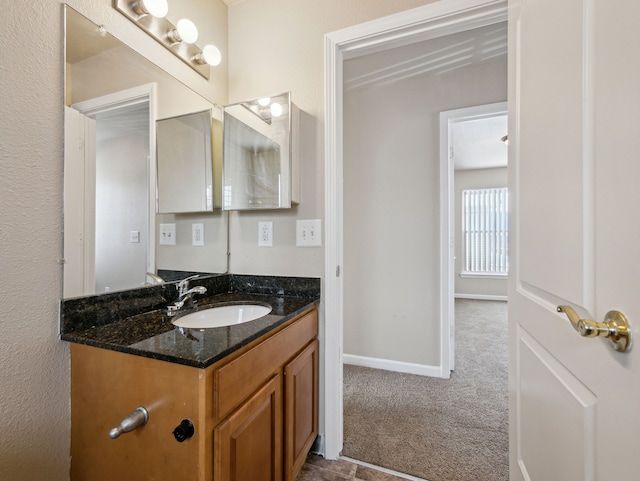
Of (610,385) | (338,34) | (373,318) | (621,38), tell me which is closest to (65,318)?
(610,385)

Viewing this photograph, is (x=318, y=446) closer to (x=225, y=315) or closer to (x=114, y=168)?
(x=225, y=315)

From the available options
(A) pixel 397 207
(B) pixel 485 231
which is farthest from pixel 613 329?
(B) pixel 485 231

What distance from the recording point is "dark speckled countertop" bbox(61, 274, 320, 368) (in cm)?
77

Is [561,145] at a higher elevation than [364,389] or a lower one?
higher

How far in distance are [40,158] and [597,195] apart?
4.53 ft

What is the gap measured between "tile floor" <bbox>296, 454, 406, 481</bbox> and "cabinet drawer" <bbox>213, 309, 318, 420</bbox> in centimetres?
62

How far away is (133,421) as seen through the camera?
2.43 ft

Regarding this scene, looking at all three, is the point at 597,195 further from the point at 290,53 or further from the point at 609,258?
the point at 290,53

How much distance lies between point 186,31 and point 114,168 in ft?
2.33

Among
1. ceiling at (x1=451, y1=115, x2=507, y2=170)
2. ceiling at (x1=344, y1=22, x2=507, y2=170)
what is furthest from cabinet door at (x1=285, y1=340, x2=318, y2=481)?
ceiling at (x1=451, y1=115, x2=507, y2=170)

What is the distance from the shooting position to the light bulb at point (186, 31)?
125cm

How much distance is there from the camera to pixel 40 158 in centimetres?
82

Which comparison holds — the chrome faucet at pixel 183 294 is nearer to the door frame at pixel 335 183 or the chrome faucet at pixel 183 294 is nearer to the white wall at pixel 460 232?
the door frame at pixel 335 183

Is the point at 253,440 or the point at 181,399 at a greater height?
the point at 181,399
